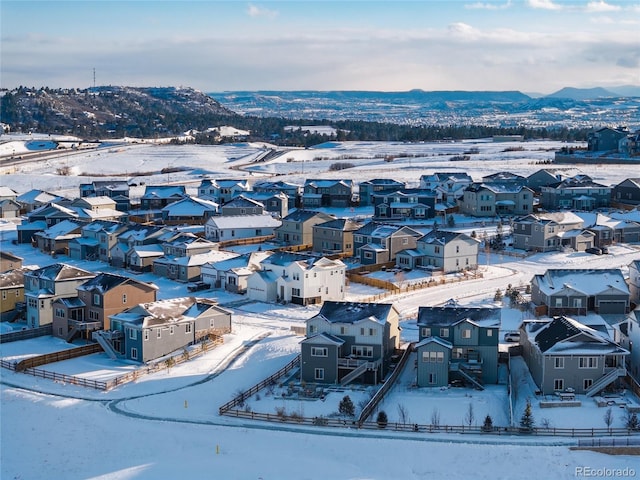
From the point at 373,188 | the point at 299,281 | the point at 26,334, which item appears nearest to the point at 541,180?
the point at 373,188

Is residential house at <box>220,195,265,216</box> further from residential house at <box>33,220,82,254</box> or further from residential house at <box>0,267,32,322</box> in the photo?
residential house at <box>0,267,32,322</box>

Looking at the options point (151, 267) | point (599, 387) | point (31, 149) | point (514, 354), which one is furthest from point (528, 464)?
point (31, 149)

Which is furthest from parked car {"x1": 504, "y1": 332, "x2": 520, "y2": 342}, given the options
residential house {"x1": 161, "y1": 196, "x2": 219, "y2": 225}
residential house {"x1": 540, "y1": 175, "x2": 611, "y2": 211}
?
residential house {"x1": 161, "y1": 196, "x2": 219, "y2": 225}

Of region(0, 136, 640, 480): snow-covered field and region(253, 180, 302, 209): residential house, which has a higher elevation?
region(253, 180, 302, 209): residential house

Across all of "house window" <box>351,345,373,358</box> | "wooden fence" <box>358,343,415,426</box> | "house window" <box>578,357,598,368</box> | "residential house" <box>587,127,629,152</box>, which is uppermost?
"residential house" <box>587,127,629,152</box>

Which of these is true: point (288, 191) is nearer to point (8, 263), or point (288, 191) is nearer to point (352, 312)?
point (8, 263)

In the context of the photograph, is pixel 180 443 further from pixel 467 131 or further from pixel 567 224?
pixel 467 131

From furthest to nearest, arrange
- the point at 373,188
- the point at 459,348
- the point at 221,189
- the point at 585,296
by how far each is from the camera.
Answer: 1. the point at 221,189
2. the point at 373,188
3. the point at 585,296
4. the point at 459,348

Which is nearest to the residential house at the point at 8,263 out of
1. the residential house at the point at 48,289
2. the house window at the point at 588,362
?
the residential house at the point at 48,289

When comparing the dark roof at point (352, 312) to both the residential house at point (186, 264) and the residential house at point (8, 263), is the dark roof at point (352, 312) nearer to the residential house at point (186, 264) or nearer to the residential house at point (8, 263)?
the residential house at point (186, 264)
